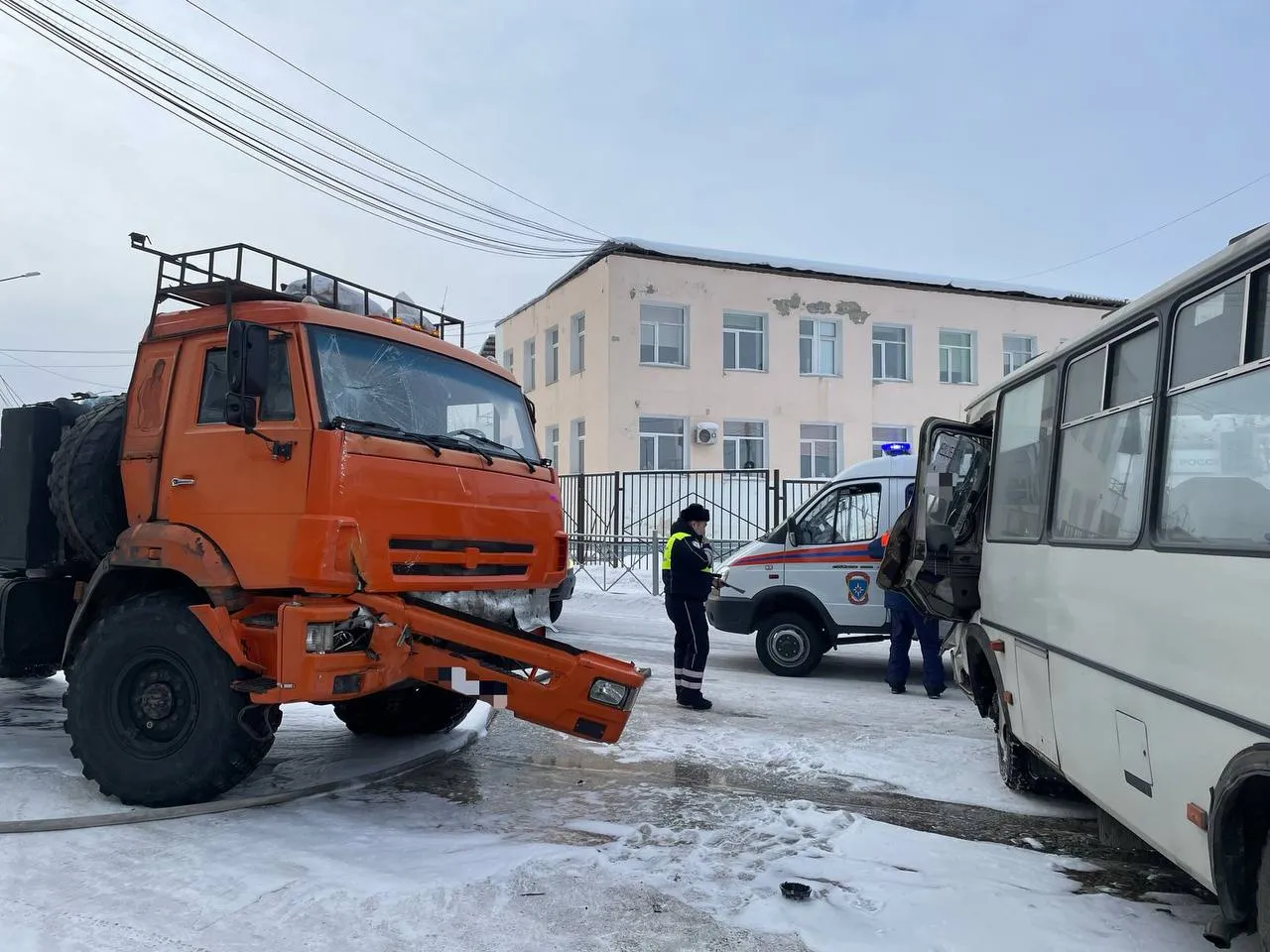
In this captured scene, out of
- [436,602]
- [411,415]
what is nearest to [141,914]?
[436,602]

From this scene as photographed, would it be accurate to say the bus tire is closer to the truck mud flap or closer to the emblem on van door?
the truck mud flap

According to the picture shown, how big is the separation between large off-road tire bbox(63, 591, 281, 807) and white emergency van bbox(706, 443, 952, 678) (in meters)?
5.93

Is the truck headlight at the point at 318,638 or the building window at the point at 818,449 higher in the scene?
the building window at the point at 818,449

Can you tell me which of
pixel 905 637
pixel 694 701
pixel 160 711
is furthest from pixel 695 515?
pixel 160 711

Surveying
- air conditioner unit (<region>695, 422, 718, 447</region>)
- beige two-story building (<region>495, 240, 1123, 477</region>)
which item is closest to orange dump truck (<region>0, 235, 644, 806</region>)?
beige two-story building (<region>495, 240, 1123, 477</region>)

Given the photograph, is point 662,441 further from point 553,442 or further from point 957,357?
point 957,357

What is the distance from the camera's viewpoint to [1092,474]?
4.07 metres

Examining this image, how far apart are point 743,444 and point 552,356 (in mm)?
6167

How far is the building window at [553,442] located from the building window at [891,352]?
892 cm

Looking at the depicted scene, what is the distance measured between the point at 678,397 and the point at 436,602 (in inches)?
717

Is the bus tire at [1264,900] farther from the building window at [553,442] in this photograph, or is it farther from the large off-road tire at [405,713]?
the building window at [553,442]

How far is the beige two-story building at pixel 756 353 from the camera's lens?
22.4 meters

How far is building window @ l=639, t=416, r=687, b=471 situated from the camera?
22.8 meters

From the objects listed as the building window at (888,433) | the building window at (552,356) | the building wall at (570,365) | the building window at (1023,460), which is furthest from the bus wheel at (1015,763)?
the building window at (552,356)
